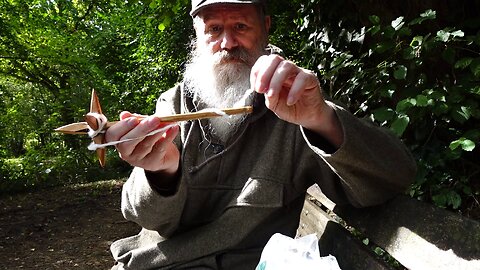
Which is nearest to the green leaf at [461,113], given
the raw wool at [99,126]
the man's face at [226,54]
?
the man's face at [226,54]

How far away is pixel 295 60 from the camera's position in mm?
4148

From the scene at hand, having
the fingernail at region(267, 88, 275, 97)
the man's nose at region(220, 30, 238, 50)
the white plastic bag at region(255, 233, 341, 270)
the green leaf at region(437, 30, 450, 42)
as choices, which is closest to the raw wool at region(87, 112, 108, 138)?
the fingernail at region(267, 88, 275, 97)

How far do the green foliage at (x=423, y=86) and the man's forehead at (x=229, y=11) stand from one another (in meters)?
0.59

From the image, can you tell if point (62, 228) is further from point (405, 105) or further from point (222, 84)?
point (405, 105)

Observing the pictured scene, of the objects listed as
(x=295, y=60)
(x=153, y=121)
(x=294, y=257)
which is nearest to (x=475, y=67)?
(x=294, y=257)

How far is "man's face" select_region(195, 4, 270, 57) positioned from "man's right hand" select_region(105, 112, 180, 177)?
0.58 m

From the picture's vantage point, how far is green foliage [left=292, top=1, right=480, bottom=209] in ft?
6.39

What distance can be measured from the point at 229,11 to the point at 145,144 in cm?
78

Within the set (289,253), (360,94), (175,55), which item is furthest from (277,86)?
(175,55)

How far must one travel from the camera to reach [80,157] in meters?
9.95

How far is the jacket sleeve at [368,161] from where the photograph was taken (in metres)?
1.44

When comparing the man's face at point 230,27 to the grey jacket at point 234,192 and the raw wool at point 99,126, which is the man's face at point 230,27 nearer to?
the grey jacket at point 234,192

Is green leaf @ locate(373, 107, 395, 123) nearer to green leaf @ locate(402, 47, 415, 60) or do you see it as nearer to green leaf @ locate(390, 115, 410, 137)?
green leaf @ locate(390, 115, 410, 137)

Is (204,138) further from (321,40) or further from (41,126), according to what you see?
(41,126)
